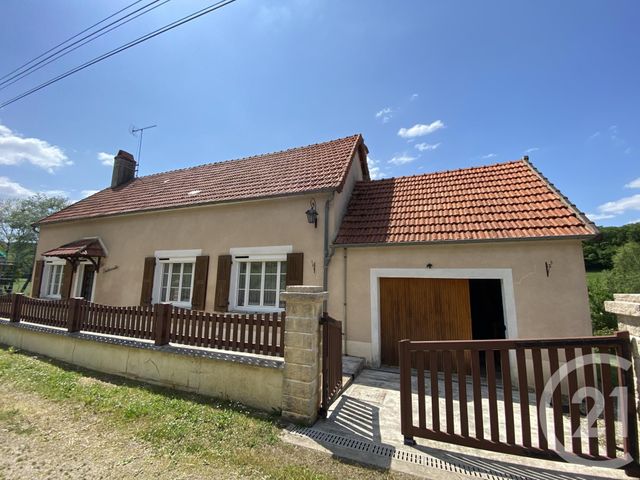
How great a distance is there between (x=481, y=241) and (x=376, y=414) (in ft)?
14.3

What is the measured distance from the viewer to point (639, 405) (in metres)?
3.00

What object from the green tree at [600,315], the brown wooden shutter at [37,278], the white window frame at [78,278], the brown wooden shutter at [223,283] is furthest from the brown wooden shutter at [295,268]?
the green tree at [600,315]

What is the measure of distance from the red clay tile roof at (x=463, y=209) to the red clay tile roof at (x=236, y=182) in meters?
1.44

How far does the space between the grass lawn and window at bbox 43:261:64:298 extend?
8795mm

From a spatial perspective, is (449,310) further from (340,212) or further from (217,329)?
(217,329)

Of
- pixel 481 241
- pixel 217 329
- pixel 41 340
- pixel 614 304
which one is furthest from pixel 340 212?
pixel 41 340

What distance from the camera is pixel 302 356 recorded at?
417 cm

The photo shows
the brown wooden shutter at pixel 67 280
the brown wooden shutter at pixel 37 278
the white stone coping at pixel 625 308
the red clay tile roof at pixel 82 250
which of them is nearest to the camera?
the white stone coping at pixel 625 308

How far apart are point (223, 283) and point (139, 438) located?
16.5 ft

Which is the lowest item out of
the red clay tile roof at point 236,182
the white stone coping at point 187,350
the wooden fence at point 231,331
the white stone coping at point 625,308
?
the white stone coping at point 187,350

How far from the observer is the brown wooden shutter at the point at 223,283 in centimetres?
840

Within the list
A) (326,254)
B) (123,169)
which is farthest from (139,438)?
(123,169)

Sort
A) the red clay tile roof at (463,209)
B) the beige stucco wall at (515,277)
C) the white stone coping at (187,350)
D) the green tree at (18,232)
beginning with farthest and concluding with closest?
the green tree at (18,232)
the red clay tile roof at (463,209)
the beige stucco wall at (515,277)
the white stone coping at (187,350)

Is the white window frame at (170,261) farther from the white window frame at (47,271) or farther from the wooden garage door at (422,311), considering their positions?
the wooden garage door at (422,311)
